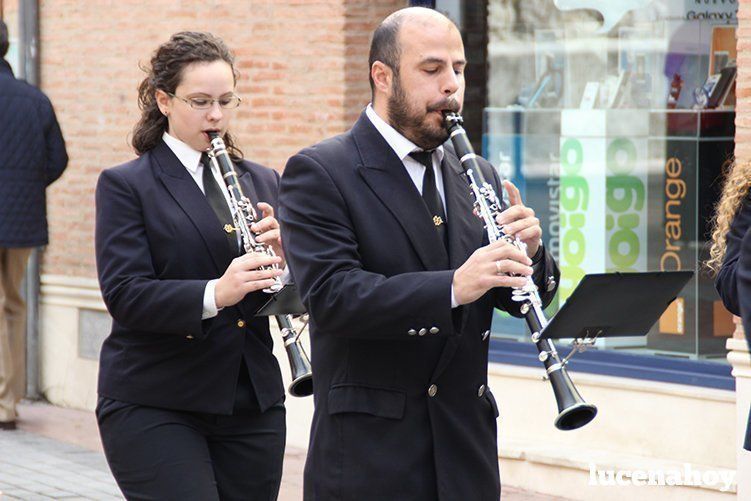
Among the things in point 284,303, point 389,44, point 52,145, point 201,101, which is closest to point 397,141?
point 389,44

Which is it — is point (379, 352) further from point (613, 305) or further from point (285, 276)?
point (285, 276)

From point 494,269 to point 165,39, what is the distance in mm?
6151

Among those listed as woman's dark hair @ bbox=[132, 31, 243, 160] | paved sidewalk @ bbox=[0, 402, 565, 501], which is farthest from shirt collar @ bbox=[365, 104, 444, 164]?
paved sidewalk @ bbox=[0, 402, 565, 501]

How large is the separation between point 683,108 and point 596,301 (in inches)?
171

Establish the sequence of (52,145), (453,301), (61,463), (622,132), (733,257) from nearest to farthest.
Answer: (453,301) → (733,257) → (622,132) → (61,463) → (52,145)

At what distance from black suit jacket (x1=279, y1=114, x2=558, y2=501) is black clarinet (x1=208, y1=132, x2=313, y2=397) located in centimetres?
75

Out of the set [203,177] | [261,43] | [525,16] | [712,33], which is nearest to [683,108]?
[712,33]

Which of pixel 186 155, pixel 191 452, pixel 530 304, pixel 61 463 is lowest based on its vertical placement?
pixel 61 463

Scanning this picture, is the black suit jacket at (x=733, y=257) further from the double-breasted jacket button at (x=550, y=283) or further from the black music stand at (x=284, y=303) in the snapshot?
the black music stand at (x=284, y=303)

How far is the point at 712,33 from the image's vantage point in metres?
7.21

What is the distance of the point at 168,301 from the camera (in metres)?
4.29

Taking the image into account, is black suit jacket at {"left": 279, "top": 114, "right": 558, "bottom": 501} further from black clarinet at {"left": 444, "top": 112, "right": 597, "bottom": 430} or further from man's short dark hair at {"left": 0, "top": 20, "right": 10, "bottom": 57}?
man's short dark hair at {"left": 0, "top": 20, "right": 10, "bottom": 57}

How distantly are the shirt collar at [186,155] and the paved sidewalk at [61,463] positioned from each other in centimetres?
293

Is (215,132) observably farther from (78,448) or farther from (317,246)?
(78,448)
